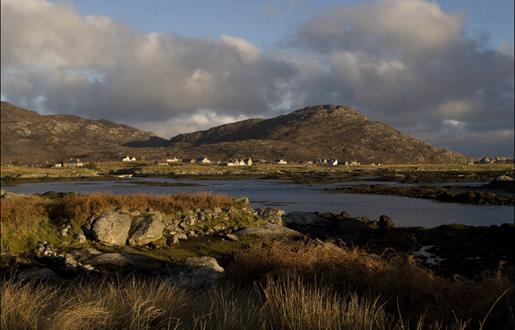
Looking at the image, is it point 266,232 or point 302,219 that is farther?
point 302,219

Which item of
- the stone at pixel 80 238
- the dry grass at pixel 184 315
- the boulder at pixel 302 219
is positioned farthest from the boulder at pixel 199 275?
the boulder at pixel 302 219

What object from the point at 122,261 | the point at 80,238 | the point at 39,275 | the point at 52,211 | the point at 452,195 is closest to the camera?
the point at 39,275

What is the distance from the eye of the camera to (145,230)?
20.7 metres

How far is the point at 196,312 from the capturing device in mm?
6379

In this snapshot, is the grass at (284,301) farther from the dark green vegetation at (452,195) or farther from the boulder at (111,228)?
the dark green vegetation at (452,195)

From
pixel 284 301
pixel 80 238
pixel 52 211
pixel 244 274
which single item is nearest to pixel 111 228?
pixel 80 238

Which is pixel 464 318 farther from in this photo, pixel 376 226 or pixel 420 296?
pixel 376 226

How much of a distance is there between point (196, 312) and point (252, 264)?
485cm

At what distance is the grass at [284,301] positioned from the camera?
562 centimetres

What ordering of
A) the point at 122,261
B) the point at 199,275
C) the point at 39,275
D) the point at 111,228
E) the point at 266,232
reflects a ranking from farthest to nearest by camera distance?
the point at 266,232 < the point at 111,228 < the point at 122,261 < the point at 39,275 < the point at 199,275

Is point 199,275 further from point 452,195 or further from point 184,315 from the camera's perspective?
point 452,195

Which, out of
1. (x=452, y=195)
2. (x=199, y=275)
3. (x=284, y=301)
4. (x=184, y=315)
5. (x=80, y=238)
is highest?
(x=284, y=301)

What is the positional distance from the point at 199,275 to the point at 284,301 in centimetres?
573

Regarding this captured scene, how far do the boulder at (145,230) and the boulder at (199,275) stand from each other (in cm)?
768
